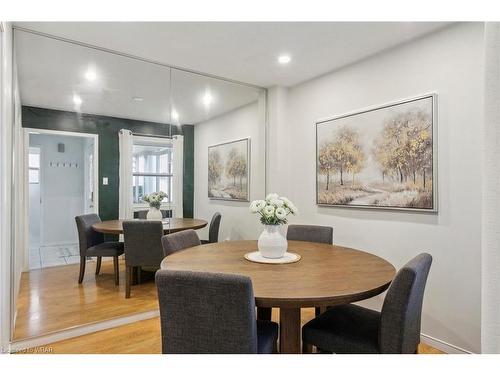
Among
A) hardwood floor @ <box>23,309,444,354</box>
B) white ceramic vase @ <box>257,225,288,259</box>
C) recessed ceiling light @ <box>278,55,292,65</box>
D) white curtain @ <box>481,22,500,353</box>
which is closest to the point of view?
white curtain @ <box>481,22,500,353</box>

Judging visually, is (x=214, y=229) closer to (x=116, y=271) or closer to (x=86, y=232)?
(x=116, y=271)

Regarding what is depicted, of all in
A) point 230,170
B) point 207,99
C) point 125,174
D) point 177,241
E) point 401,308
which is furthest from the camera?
point 230,170

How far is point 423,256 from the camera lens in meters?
1.46

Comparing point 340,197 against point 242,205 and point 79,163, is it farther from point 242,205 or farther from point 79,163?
point 79,163

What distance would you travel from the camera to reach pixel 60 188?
2.60 meters

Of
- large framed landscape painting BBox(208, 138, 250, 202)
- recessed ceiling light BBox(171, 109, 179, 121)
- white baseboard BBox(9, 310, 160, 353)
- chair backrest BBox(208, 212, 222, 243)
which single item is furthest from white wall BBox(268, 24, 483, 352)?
white baseboard BBox(9, 310, 160, 353)

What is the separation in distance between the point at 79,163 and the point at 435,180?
3015 millimetres

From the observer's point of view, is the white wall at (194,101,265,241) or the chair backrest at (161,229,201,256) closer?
the chair backrest at (161,229,201,256)

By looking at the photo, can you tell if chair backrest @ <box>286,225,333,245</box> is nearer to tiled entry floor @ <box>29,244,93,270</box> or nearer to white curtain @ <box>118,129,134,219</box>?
white curtain @ <box>118,129,134,219</box>

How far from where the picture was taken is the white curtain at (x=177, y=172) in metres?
3.17

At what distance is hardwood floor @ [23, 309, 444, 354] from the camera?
87.6 inches

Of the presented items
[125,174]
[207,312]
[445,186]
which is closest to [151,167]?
[125,174]

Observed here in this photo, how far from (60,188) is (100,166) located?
38 centimetres

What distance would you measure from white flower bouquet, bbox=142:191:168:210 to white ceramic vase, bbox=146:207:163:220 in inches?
1.2
